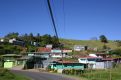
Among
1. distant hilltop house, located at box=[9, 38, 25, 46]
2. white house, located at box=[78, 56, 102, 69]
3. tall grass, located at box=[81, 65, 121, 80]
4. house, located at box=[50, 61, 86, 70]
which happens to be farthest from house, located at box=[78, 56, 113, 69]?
distant hilltop house, located at box=[9, 38, 25, 46]

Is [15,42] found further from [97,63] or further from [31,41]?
[97,63]

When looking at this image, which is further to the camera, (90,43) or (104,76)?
(90,43)

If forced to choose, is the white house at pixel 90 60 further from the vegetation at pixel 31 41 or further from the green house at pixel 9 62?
the vegetation at pixel 31 41

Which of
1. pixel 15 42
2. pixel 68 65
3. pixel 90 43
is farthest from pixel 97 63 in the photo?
pixel 90 43

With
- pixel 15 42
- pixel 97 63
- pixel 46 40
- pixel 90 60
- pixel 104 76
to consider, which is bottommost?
pixel 104 76

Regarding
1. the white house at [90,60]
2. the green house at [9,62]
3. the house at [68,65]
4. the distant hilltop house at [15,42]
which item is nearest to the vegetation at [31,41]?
the distant hilltop house at [15,42]

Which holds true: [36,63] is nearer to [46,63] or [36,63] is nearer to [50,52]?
[46,63]

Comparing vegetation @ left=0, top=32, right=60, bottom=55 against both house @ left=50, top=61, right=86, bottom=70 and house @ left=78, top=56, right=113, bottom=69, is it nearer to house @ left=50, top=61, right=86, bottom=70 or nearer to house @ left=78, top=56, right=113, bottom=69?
house @ left=78, top=56, right=113, bottom=69

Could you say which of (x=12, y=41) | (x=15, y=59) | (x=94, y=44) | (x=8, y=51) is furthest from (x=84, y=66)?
(x=94, y=44)

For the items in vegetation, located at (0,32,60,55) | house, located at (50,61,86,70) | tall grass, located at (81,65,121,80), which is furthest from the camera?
vegetation, located at (0,32,60,55)

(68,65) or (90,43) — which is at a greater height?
(90,43)

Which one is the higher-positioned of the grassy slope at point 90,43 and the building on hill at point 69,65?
the grassy slope at point 90,43

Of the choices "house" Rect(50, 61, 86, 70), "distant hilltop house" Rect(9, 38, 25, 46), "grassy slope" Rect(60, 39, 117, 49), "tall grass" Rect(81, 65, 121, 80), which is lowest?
"tall grass" Rect(81, 65, 121, 80)

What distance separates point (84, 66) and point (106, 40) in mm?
101967
